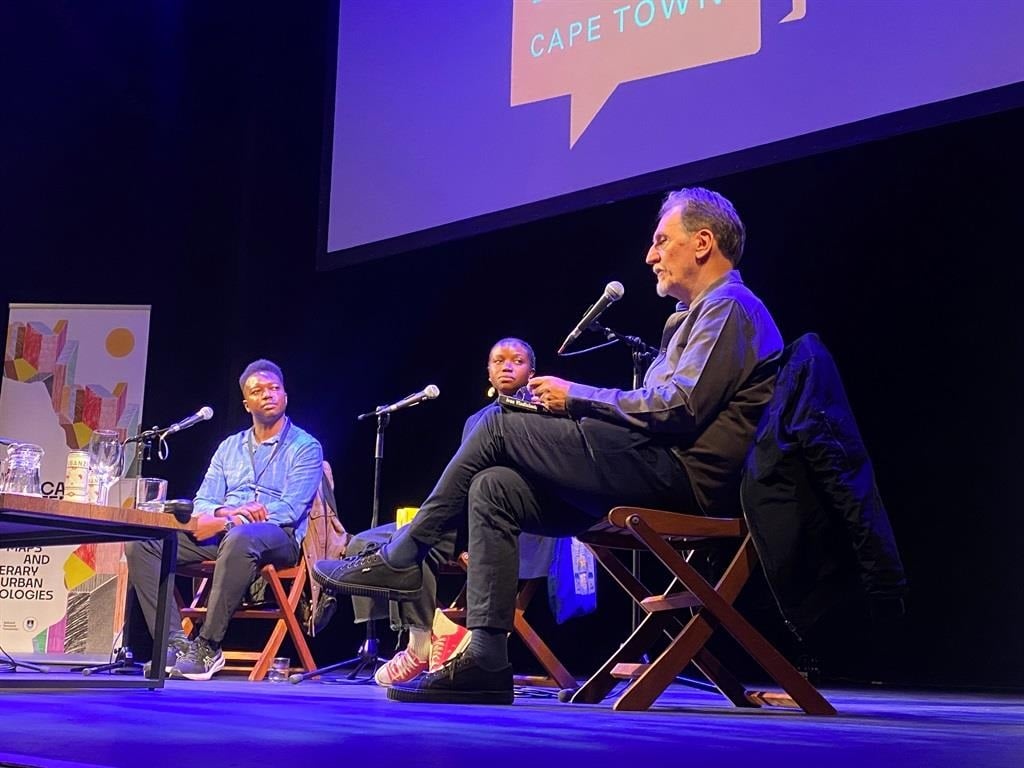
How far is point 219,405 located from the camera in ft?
19.0

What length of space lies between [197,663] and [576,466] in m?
2.03

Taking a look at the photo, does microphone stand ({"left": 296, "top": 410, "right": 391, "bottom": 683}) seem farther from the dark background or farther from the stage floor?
the stage floor

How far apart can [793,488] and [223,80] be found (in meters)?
5.09

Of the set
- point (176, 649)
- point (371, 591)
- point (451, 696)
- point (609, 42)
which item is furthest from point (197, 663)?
point (609, 42)

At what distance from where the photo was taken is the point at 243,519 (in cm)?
410

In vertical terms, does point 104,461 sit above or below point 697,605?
above

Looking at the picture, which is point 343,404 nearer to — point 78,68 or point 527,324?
point 527,324

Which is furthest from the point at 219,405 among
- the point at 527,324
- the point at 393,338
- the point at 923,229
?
the point at 923,229

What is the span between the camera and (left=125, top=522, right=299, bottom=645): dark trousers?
377 cm

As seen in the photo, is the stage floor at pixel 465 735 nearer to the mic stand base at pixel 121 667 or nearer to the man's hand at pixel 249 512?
the mic stand base at pixel 121 667

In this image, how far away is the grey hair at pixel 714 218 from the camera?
2469 mm

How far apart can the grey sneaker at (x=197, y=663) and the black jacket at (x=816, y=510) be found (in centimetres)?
227

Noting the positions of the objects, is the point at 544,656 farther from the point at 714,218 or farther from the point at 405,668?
the point at 714,218

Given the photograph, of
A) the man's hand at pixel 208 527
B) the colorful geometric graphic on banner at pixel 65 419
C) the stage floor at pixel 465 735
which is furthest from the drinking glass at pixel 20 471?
the colorful geometric graphic on banner at pixel 65 419
